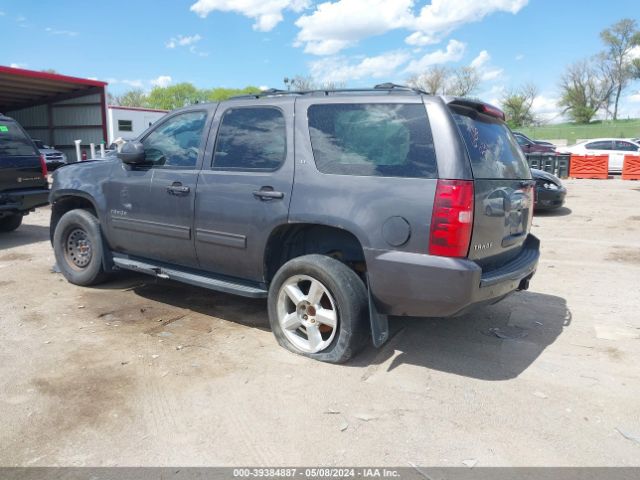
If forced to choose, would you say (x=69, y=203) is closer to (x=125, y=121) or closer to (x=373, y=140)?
(x=373, y=140)

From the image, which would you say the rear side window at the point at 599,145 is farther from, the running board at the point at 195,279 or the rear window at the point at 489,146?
the running board at the point at 195,279

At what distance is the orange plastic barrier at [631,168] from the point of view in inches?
736

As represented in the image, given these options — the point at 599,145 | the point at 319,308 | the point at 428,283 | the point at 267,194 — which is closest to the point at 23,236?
the point at 267,194

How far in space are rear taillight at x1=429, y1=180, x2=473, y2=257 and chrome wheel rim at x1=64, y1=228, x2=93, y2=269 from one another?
390cm

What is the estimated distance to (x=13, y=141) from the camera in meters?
8.15

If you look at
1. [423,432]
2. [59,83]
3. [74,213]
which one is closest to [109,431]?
[423,432]

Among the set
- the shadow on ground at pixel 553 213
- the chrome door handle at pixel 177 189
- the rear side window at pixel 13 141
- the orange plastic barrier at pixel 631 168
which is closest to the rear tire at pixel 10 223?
the rear side window at pixel 13 141

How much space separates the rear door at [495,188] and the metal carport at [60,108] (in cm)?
Result: 2330

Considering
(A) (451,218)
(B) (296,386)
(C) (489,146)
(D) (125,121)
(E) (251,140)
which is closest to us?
(A) (451,218)

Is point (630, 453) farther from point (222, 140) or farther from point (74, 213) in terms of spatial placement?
point (74, 213)

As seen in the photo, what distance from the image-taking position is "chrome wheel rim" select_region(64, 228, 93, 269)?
18.4 feet

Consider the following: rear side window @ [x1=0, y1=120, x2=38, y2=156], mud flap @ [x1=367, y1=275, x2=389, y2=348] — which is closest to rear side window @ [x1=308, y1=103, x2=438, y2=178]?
mud flap @ [x1=367, y1=275, x2=389, y2=348]

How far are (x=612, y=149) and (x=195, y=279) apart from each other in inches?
848

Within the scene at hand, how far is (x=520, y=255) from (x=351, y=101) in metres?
1.87
